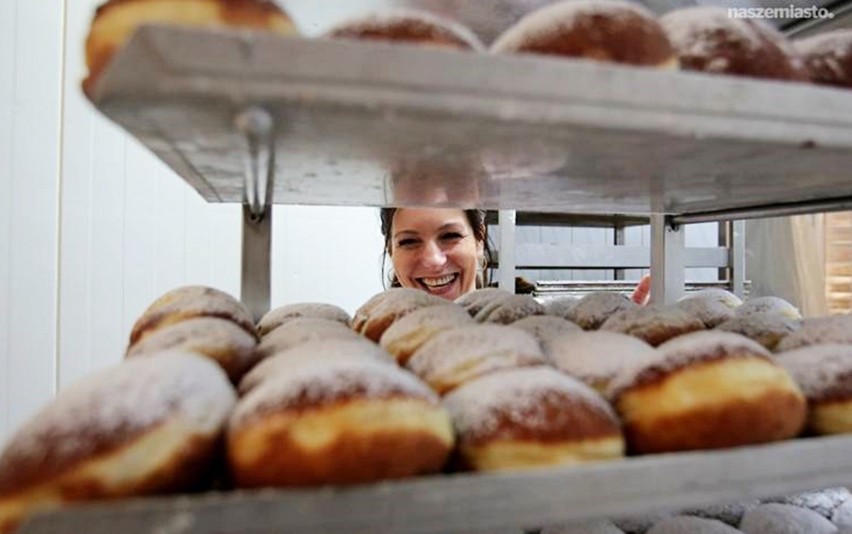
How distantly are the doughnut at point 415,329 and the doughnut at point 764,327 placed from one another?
1.32ft

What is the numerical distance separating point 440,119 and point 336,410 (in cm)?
26

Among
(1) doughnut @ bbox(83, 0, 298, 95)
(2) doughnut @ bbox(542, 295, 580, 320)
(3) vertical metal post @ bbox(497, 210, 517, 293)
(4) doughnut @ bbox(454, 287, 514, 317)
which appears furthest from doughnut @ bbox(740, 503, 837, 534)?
(3) vertical metal post @ bbox(497, 210, 517, 293)

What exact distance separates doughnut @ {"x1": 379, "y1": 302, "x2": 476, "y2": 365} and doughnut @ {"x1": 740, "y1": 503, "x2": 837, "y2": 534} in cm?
50

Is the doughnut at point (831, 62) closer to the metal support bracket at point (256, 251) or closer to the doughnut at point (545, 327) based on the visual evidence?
the doughnut at point (545, 327)

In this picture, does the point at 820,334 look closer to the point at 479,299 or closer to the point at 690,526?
the point at 690,526

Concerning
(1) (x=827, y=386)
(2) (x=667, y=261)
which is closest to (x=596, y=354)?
(1) (x=827, y=386)

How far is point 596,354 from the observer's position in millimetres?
709

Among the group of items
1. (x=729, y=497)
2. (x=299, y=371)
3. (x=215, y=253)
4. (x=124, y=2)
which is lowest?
(x=729, y=497)

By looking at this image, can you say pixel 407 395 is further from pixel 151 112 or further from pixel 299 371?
pixel 151 112

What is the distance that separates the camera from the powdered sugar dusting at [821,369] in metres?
0.67

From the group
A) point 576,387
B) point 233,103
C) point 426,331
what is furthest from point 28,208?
point 576,387

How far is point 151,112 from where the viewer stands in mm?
521

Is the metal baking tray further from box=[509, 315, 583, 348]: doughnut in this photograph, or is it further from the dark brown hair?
A: the dark brown hair

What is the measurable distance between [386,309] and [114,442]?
1.84ft
